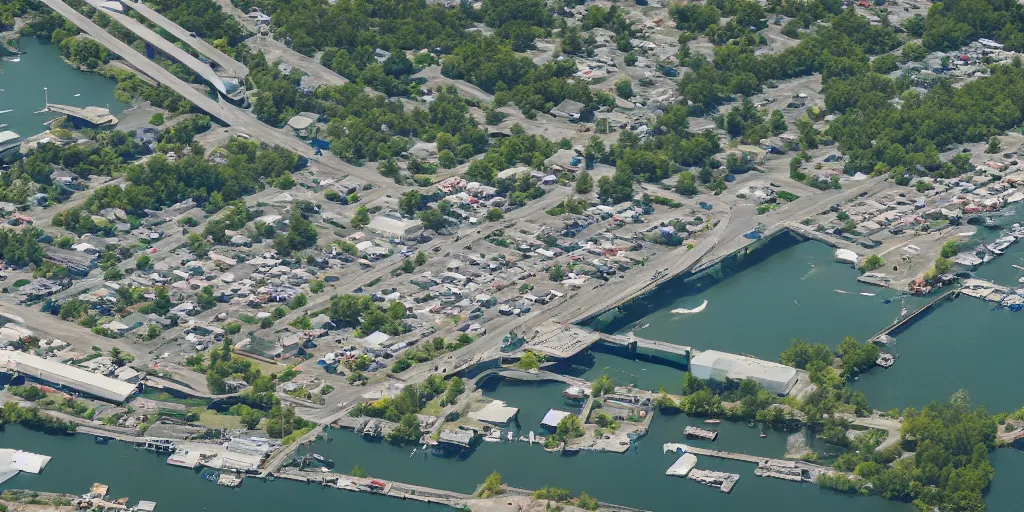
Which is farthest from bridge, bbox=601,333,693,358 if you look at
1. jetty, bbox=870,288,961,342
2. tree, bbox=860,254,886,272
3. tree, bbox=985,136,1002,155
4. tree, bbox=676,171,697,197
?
tree, bbox=985,136,1002,155

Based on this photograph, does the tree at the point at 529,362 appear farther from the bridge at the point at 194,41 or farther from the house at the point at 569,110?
the bridge at the point at 194,41

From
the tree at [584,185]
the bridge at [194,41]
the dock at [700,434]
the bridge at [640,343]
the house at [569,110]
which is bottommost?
the bridge at [194,41]

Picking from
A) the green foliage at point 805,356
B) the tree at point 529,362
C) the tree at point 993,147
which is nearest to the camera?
the tree at point 529,362

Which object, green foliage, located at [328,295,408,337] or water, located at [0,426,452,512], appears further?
green foliage, located at [328,295,408,337]

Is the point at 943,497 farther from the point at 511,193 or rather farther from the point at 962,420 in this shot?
the point at 511,193

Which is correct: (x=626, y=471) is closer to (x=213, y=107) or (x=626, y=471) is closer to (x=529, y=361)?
(x=529, y=361)

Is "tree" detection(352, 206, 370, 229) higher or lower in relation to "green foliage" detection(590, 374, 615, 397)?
lower

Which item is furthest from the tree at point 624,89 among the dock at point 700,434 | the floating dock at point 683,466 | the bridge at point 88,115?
the floating dock at point 683,466

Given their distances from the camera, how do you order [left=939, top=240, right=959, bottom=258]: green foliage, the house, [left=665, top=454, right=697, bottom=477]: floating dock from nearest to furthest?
[left=665, top=454, right=697, bottom=477]: floating dock < [left=939, top=240, right=959, bottom=258]: green foliage < the house

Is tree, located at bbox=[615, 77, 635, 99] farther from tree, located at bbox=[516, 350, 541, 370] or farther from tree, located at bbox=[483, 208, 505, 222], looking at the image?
tree, located at bbox=[516, 350, 541, 370]
